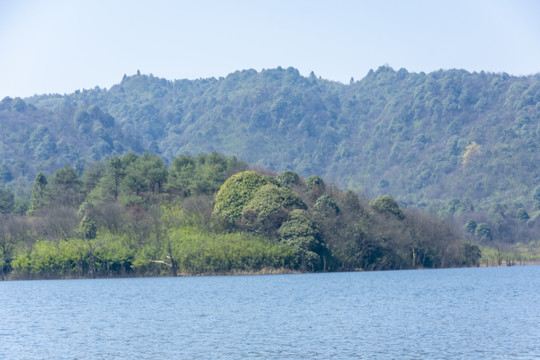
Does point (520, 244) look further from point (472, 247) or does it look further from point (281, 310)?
point (281, 310)

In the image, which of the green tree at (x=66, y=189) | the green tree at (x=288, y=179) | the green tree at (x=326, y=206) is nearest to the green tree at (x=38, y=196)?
the green tree at (x=66, y=189)

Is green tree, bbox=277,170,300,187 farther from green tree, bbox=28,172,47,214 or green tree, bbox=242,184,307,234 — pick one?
green tree, bbox=28,172,47,214

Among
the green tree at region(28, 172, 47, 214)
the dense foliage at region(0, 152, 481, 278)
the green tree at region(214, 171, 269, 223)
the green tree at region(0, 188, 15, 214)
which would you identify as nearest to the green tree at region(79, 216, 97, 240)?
the dense foliage at region(0, 152, 481, 278)

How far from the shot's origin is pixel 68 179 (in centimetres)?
12000

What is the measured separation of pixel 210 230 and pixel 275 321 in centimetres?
5198

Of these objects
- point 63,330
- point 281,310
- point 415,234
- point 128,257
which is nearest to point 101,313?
point 63,330

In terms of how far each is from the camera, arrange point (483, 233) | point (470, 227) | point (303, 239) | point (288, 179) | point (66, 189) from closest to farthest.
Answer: point (303, 239), point (288, 179), point (66, 189), point (483, 233), point (470, 227)

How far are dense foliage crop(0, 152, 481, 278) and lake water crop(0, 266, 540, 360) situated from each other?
15.4 m

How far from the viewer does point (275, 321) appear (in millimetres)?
42875

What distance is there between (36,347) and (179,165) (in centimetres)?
8558

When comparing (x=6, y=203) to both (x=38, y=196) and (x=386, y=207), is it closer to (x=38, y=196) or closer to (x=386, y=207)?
(x=38, y=196)

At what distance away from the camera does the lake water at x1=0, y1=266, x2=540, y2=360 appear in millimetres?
32719

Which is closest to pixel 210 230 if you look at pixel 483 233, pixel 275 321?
pixel 275 321

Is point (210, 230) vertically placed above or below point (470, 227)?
above
